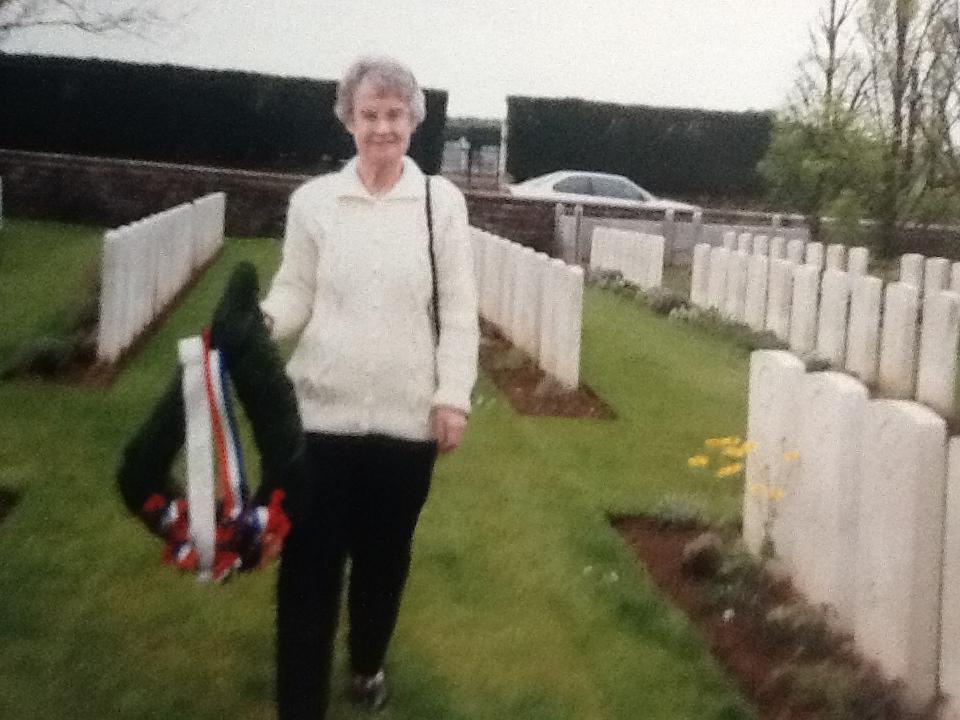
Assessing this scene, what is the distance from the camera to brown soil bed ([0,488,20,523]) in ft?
14.2

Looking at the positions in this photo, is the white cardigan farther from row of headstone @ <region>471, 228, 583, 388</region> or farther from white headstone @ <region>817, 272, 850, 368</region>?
white headstone @ <region>817, 272, 850, 368</region>

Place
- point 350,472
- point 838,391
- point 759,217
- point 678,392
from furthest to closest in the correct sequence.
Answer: point 759,217, point 678,392, point 838,391, point 350,472

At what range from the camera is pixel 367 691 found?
3.04 m

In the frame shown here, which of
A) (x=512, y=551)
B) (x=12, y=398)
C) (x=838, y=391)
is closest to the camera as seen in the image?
(x=838, y=391)

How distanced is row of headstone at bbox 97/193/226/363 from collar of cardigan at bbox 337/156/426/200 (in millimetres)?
4066

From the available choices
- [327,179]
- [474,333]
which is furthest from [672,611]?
[327,179]

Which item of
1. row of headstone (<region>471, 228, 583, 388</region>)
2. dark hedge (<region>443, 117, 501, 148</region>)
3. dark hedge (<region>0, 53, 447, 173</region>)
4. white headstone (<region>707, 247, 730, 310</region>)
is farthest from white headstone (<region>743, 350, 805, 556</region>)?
dark hedge (<region>443, 117, 501, 148</region>)

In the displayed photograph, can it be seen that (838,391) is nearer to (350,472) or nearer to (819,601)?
(819,601)

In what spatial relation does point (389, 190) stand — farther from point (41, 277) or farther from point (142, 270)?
point (41, 277)

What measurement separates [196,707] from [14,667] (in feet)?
1.74

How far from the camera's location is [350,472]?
2637mm

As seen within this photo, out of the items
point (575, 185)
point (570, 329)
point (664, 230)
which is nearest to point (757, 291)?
point (570, 329)

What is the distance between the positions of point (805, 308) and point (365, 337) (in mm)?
6693

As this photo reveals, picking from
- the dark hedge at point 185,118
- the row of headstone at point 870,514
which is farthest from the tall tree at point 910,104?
the row of headstone at point 870,514
